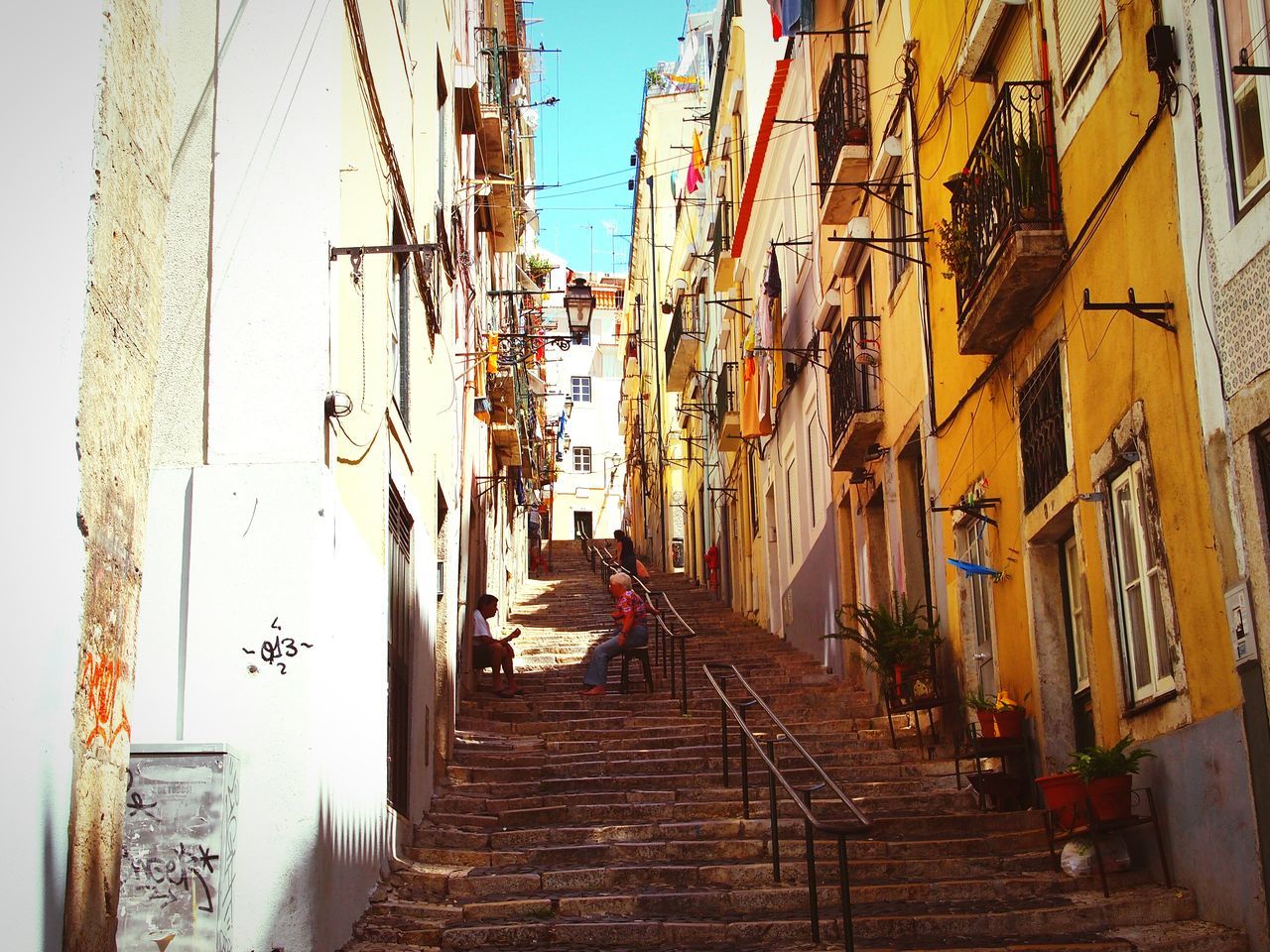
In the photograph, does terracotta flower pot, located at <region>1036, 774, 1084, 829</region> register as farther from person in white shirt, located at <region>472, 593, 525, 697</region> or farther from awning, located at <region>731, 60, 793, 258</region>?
awning, located at <region>731, 60, 793, 258</region>

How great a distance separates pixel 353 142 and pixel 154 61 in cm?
463

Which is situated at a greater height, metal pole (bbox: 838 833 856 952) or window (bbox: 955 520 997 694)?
window (bbox: 955 520 997 694)

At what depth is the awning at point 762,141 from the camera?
21.7m

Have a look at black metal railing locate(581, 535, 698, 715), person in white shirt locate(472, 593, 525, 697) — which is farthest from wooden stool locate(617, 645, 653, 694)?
person in white shirt locate(472, 593, 525, 697)

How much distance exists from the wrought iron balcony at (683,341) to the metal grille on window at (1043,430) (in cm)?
2336

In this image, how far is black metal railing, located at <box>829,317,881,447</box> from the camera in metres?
15.9

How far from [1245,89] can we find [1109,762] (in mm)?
3684

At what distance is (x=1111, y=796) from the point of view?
8.75 m

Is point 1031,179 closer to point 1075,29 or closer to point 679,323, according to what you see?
point 1075,29

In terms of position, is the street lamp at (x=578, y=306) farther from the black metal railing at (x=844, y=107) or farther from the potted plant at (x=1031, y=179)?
the potted plant at (x=1031, y=179)

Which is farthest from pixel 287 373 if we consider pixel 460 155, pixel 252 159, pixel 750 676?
pixel 460 155

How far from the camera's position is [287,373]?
8.52m

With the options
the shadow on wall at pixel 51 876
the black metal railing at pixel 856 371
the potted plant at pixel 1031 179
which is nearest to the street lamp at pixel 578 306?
the black metal railing at pixel 856 371

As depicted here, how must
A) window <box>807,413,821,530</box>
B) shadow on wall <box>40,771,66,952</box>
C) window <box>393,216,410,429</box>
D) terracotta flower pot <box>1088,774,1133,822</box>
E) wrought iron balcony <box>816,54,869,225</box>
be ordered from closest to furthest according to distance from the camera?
1. shadow on wall <box>40,771,66,952</box>
2. terracotta flower pot <box>1088,774,1133,822</box>
3. window <box>393,216,410,429</box>
4. wrought iron balcony <box>816,54,869,225</box>
5. window <box>807,413,821,530</box>
